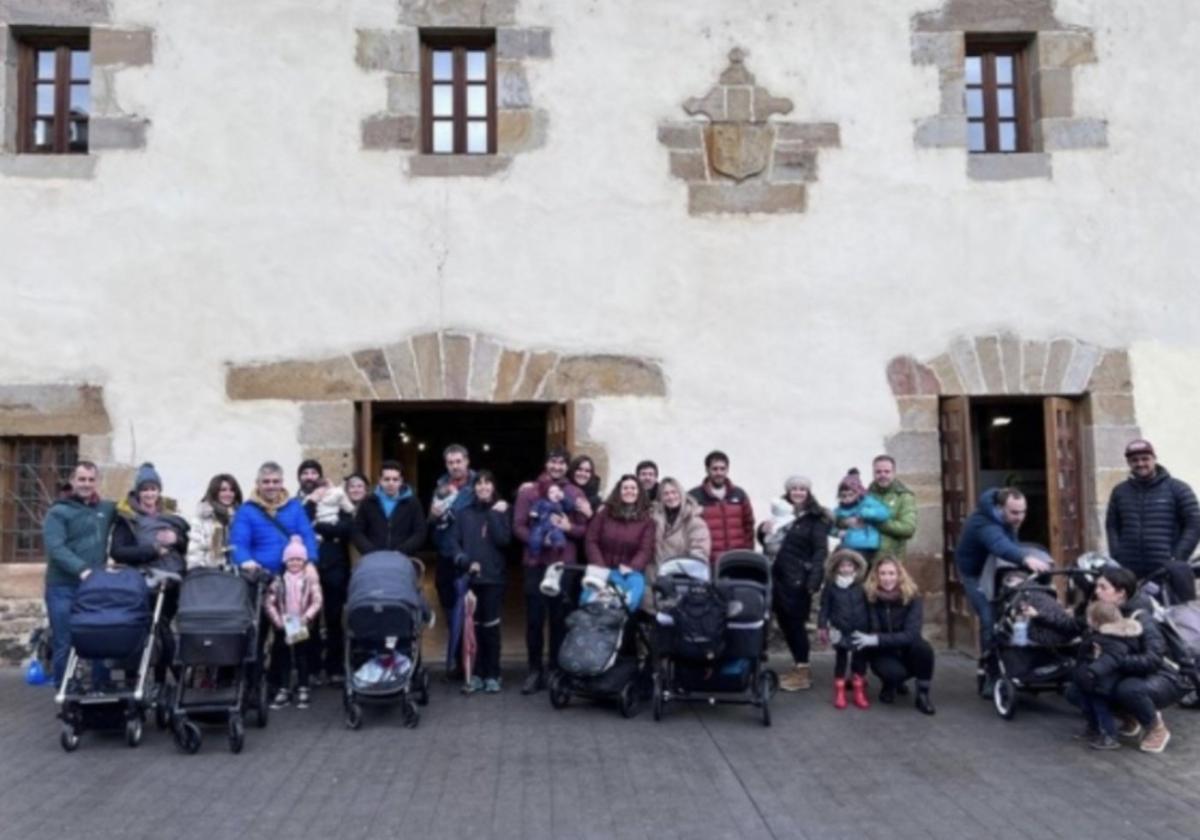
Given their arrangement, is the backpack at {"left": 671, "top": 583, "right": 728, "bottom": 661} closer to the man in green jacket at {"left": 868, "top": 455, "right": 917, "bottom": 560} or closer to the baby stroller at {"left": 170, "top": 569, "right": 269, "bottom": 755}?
the man in green jacket at {"left": 868, "top": 455, "right": 917, "bottom": 560}

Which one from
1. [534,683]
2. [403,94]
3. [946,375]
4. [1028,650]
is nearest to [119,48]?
[403,94]

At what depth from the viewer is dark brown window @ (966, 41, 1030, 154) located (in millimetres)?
9172

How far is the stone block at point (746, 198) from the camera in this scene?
8805 mm

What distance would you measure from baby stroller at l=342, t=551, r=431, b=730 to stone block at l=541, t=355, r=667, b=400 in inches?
88.0

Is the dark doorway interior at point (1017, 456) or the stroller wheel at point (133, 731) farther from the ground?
the dark doorway interior at point (1017, 456)

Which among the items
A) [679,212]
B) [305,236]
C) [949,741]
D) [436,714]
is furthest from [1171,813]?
[305,236]

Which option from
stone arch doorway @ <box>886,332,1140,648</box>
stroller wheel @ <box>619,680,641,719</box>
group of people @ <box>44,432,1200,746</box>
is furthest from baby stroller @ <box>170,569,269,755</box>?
stone arch doorway @ <box>886,332,1140,648</box>

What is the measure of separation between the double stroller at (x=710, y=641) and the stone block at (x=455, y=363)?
2.46m

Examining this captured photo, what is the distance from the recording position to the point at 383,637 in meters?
6.53

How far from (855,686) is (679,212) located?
3692 millimetres

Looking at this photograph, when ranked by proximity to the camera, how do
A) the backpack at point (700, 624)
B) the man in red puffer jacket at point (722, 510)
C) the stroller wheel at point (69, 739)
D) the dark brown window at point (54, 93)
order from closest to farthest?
1. the stroller wheel at point (69, 739)
2. the backpack at point (700, 624)
3. the man in red puffer jacket at point (722, 510)
4. the dark brown window at point (54, 93)

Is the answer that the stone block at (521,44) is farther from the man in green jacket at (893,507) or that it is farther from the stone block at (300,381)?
the man in green jacket at (893,507)

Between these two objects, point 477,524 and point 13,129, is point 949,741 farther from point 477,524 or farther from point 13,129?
point 13,129

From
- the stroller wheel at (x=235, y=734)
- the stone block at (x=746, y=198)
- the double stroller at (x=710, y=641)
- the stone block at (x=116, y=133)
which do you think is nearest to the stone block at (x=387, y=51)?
Result: the stone block at (x=116, y=133)
